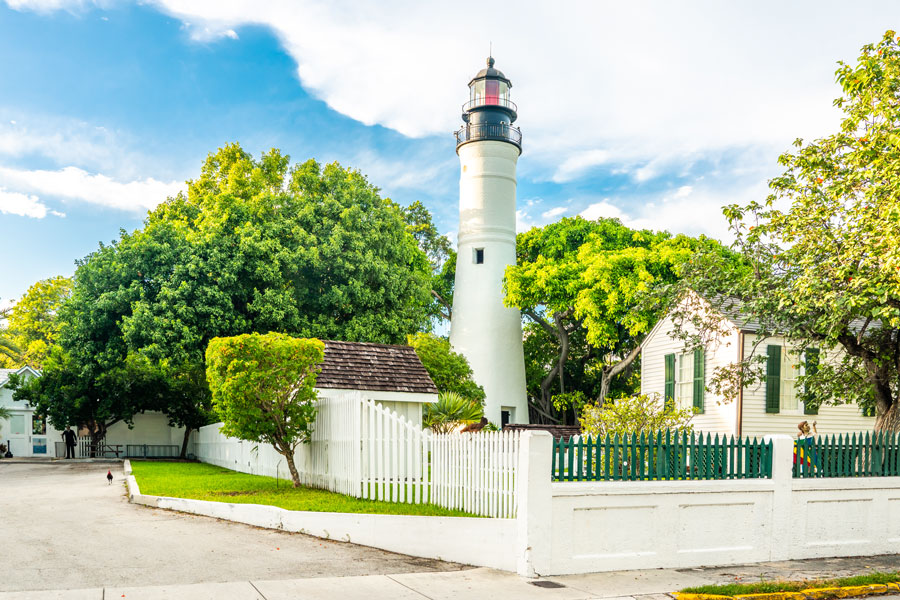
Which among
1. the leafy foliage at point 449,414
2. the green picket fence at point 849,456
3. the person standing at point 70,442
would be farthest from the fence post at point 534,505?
the person standing at point 70,442

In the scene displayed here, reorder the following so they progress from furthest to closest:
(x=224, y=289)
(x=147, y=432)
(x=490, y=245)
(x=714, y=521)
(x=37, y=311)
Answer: (x=37, y=311) → (x=147, y=432) → (x=490, y=245) → (x=224, y=289) → (x=714, y=521)

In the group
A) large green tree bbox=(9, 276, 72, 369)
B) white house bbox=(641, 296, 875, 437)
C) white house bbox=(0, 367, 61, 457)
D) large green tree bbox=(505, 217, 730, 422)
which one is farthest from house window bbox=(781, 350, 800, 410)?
large green tree bbox=(9, 276, 72, 369)

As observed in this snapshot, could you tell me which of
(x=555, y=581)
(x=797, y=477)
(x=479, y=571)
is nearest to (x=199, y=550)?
(x=479, y=571)

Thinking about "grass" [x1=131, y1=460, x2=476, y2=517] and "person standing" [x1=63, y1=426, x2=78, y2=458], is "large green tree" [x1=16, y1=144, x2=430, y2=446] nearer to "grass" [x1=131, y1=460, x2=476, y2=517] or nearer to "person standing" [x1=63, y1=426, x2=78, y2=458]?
"person standing" [x1=63, y1=426, x2=78, y2=458]

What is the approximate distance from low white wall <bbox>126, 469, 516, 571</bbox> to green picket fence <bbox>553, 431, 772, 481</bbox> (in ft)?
3.53

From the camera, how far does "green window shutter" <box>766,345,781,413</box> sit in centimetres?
2169

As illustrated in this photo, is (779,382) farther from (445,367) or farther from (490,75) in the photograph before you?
(490,75)

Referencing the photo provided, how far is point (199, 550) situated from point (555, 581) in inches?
179

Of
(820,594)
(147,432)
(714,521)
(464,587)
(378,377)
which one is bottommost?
(147,432)

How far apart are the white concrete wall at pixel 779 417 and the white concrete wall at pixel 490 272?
14.5 m

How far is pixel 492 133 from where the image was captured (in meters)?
35.7

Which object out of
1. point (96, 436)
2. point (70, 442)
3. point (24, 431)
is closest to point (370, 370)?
point (96, 436)

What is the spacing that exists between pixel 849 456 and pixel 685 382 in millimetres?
12872

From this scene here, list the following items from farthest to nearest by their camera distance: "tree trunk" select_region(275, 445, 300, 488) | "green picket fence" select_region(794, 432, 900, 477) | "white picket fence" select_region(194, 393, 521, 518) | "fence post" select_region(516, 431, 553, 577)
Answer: "tree trunk" select_region(275, 445, 300, 488)
"green picket fence" select_region(794, 432, 900, 477)
"white picket fence" select_region(194, 393, 521, 518)
"fence post" select_region(516, 431, 553, 577)
